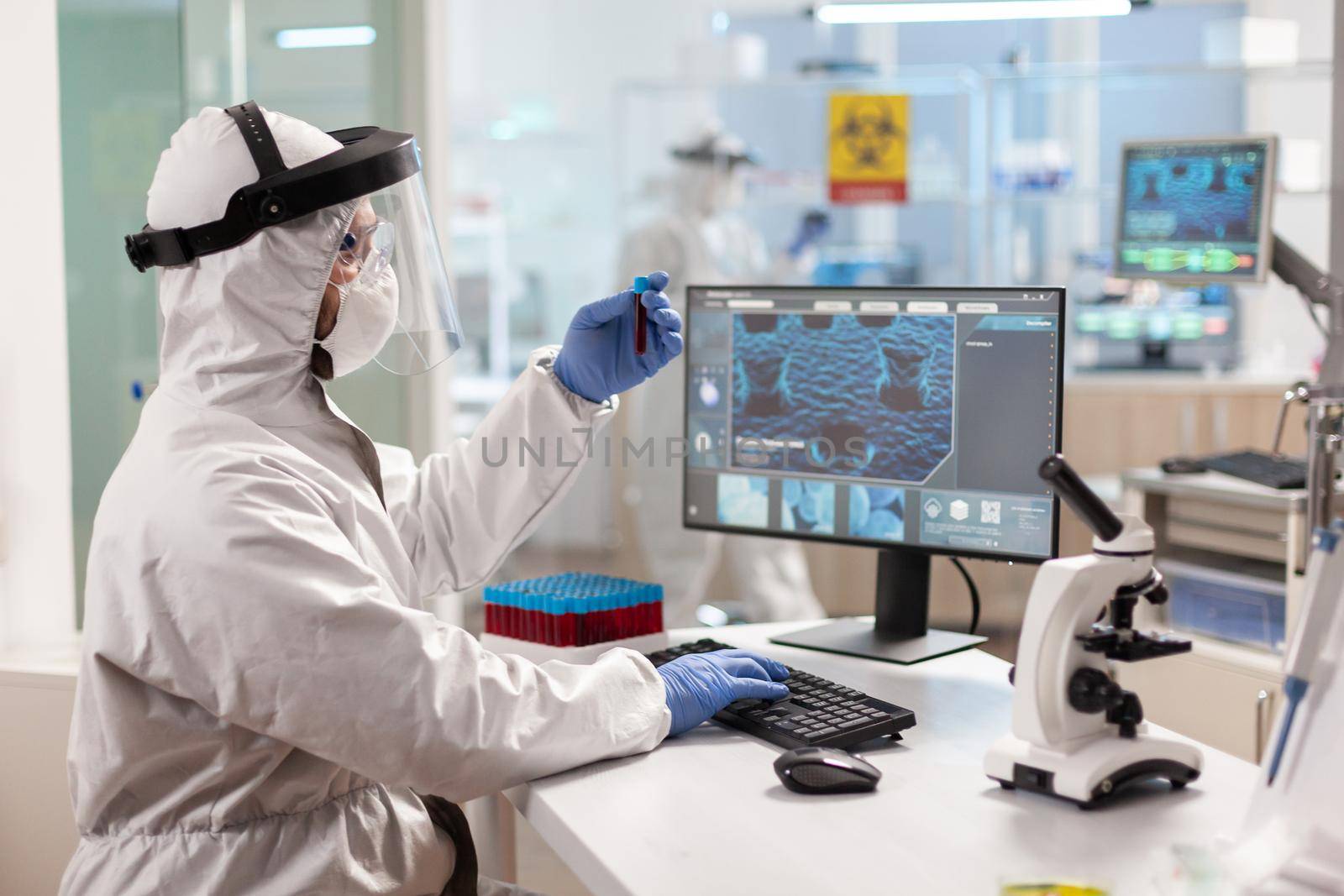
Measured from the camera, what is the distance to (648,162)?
5.63m

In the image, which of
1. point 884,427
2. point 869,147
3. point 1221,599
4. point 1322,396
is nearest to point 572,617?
point 884,427

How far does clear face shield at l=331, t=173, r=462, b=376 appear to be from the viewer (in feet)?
4.38

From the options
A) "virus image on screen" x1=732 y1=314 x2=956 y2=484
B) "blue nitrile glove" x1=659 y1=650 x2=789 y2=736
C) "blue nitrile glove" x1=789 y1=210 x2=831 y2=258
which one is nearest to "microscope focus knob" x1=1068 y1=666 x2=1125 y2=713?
"blue nitrile glove" x1=659 y1=650 x2=789 y2=736

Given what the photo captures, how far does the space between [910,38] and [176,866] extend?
5.09 m

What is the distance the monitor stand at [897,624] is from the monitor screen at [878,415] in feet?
0.20

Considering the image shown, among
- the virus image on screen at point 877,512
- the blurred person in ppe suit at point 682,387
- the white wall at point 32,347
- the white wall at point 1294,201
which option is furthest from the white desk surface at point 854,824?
the white wall at point 1294,201

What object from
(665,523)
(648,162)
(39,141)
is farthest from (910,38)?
(39,141)

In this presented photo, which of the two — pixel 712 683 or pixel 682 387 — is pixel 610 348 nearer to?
pixel 712 683

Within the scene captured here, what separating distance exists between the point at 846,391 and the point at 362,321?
62 cm

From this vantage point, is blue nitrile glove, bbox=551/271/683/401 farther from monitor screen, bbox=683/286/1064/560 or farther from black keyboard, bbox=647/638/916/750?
black keyboard, bbox=647/638/916/750

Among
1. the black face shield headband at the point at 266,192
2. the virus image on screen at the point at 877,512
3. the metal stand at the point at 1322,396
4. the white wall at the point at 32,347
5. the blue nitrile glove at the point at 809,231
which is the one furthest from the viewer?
the blue nitrile glove at the point at 809,231

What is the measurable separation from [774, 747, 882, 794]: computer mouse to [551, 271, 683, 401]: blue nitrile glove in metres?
0.63

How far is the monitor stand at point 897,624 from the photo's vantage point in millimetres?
1589

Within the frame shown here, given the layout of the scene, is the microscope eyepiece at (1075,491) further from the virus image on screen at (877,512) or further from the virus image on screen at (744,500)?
the virus image on screen at (744,500)
